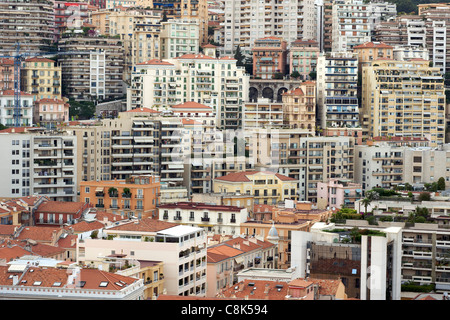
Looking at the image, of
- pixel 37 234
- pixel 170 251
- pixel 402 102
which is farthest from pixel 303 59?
pixel 170 251

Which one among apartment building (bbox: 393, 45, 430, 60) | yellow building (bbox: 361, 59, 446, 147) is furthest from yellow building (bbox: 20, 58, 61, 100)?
apartment building (bbox: 393, 45, 430, 60)

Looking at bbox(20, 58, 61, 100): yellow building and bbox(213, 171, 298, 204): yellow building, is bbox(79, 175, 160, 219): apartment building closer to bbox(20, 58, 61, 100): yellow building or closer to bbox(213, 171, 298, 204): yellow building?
bbox(213, 171, 298, 204): yellow building

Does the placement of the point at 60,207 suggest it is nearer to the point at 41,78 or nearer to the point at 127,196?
the point at 127,196

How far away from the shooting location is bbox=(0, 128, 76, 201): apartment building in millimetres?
49062

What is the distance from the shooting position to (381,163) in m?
60.6

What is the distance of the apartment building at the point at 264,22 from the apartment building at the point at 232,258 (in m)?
49.5

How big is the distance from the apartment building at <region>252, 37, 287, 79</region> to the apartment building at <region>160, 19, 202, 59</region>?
5132 mm

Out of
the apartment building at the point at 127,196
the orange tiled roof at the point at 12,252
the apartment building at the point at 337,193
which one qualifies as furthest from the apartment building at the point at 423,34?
the orange tiled roof at the point at 12,252

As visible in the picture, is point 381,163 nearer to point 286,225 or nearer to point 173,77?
point 173,77

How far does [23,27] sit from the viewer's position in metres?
80.9

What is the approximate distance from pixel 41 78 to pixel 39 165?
2345cm

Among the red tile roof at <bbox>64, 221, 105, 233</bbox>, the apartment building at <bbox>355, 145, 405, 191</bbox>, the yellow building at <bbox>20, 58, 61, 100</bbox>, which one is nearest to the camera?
the red tile roof at <bbox>64, 221, 105, 233</bbox>

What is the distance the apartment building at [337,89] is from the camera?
7150 centimetres

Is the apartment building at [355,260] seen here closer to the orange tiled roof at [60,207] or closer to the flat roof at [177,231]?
the flat roof at [177,231]
